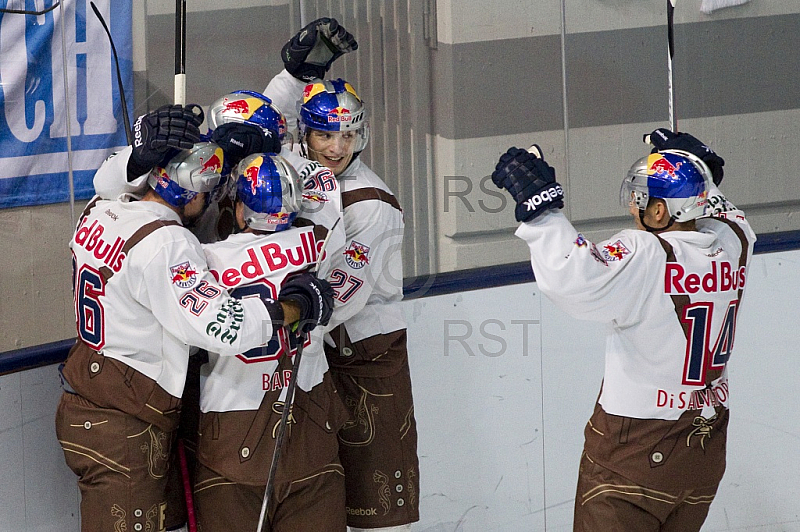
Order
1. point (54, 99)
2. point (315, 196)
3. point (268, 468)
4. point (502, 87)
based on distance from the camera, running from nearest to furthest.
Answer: point (268, 468) < point (315, 196) < point (54, 99) < point (502, 87)

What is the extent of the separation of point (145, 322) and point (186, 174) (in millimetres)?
314

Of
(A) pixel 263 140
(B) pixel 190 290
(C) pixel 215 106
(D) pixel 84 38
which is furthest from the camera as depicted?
(D) pixel 84 38

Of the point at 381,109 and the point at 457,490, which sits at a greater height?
the point at 381,109

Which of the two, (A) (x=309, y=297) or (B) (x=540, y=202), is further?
(A) (x=309, y=297)

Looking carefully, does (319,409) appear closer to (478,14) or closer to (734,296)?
(734,296)

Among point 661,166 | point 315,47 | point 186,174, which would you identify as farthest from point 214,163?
point 661,166

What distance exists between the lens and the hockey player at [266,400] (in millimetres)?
2166

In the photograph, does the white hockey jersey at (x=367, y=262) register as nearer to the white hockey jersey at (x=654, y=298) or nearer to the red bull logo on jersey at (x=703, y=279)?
the white hockey jersey at (x=654, y=298)

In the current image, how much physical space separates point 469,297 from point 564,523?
0.74 m

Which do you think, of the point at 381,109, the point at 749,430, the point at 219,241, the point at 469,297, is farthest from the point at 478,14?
the point at 219,241

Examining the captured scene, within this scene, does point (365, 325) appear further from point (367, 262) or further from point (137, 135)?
point (137, 135)

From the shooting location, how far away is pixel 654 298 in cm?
217

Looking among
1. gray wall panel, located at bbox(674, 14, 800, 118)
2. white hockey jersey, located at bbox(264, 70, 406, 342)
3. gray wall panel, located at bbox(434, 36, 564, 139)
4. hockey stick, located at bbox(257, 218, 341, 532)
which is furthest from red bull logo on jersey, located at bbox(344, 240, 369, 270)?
gray wall panel, located at bbox(674, 14, 800, 118)

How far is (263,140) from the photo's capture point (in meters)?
2.37
